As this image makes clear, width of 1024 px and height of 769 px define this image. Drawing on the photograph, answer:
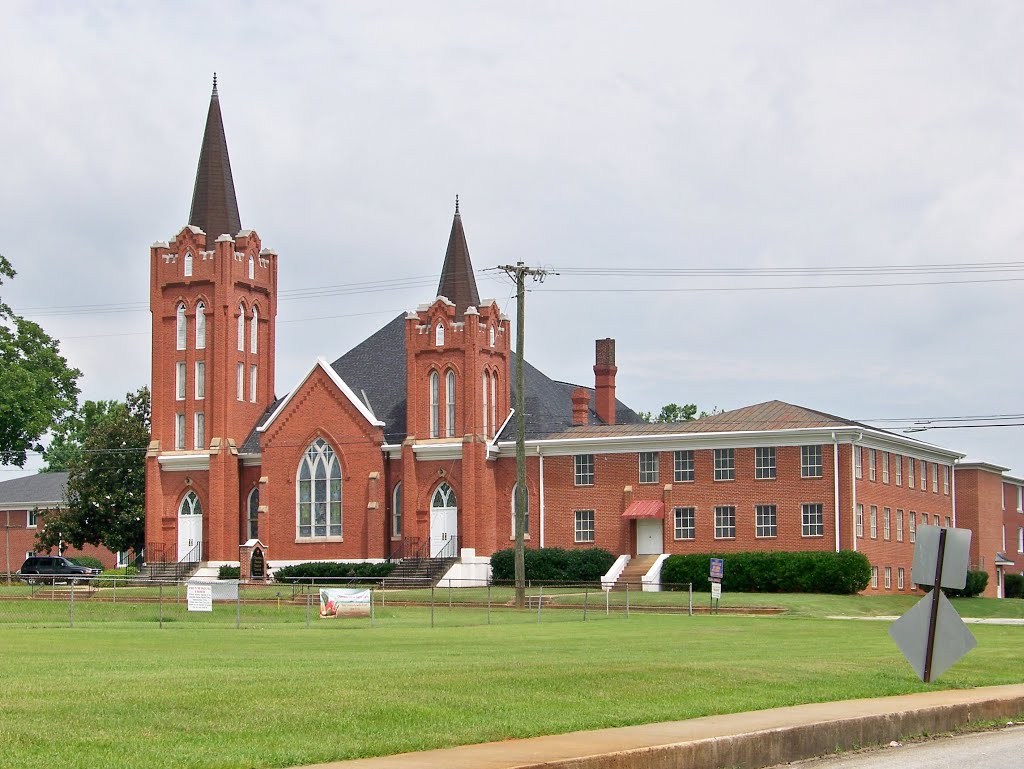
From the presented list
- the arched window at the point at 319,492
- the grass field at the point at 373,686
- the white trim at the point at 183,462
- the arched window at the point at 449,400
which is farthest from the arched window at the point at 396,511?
the grass field at the point at 373,686

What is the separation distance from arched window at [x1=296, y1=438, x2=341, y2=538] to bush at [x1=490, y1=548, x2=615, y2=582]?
9306 millimetres

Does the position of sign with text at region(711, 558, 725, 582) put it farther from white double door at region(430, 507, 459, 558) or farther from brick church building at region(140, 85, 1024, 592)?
white double door at region(430, 507, 459, 558)

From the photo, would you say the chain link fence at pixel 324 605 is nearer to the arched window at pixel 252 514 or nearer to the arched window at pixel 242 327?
the arched window at pixel 252 514

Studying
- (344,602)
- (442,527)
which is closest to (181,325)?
(442,527)

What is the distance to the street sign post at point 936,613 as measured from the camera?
19578 mm

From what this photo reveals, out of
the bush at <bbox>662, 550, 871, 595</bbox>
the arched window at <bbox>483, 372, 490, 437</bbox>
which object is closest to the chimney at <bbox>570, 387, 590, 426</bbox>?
the arched window at <bbox>483, 372, 490, 437</bbox>

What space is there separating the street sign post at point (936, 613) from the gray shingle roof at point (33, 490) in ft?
281

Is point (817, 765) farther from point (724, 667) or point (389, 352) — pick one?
point (389, 352)

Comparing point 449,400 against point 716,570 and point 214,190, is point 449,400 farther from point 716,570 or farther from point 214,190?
point 716,570

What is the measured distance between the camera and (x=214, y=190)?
72312mm

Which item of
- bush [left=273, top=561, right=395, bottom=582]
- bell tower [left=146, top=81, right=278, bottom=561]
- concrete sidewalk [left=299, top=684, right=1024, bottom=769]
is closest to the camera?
concrete sidewalk [left=299, top=684, right=1024, bottom=769]

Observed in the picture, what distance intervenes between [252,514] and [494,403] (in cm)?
1319

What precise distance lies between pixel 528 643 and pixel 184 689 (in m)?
14.3

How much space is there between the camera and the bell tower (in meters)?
70.6
